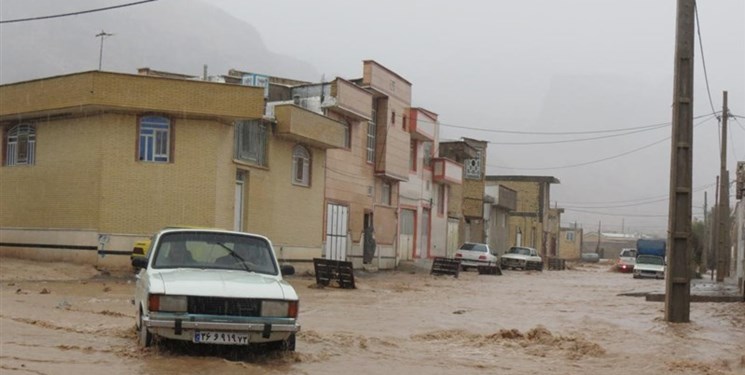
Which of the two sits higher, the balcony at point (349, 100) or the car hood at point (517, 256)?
the balcony at point (349, 100)

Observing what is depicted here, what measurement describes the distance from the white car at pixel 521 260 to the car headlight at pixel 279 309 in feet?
144

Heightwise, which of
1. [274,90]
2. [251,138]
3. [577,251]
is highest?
[274,90]

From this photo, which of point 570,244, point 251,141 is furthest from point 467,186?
point 570,244

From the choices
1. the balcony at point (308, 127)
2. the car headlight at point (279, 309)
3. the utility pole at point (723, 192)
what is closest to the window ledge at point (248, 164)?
the balcony at point (308, 127)

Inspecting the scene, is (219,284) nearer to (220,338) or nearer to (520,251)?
(220,338)

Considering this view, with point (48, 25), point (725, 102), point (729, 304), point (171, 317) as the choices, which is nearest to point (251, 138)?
point (729, 304)

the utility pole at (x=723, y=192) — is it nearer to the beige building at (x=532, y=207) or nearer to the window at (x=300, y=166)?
the window at (x=300, y=166)

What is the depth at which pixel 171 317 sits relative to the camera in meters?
8.97

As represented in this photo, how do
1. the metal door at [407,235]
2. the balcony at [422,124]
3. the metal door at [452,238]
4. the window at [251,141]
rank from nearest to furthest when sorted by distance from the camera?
the window at [251,141]
the balcony at [422,124]
the metal door at [407,235]
the metal door at [452,238]

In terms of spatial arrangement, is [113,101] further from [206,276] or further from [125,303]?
[206,276]

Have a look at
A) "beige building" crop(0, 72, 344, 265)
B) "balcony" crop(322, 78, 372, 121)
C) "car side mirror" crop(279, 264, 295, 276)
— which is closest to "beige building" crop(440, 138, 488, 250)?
"balcony" crop(322, 78, 372, 121)

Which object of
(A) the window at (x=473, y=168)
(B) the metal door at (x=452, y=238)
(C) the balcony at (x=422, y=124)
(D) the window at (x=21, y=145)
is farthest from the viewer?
(A) the window at (x=473, y=168)

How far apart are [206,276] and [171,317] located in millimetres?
886

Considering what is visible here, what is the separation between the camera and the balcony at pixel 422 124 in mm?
42031
